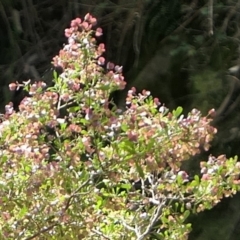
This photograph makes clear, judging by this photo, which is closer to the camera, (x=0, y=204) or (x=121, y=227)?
(x=0, y=204)

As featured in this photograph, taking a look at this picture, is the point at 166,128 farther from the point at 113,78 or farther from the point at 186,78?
the point at 186,78

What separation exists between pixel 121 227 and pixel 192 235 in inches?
27.5

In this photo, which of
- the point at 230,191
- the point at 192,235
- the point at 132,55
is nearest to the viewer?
the point at 230,191

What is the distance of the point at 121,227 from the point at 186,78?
38.8 inches

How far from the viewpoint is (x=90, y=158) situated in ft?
4.62

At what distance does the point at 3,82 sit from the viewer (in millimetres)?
2535

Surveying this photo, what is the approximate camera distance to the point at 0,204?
52.7 inches

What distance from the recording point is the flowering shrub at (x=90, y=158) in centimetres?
132

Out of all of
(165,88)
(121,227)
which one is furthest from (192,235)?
(121,227)

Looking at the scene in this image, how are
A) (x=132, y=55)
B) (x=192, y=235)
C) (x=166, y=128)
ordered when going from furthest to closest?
(x=132, y=55) → (x=192, y=235) → (x=166, y=128)

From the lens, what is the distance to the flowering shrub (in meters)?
1.32

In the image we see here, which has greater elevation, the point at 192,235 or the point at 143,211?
the point at 143,211

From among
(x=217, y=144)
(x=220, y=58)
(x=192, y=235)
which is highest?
(x=220, y=58)

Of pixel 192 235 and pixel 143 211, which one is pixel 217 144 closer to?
pixel 192 235
